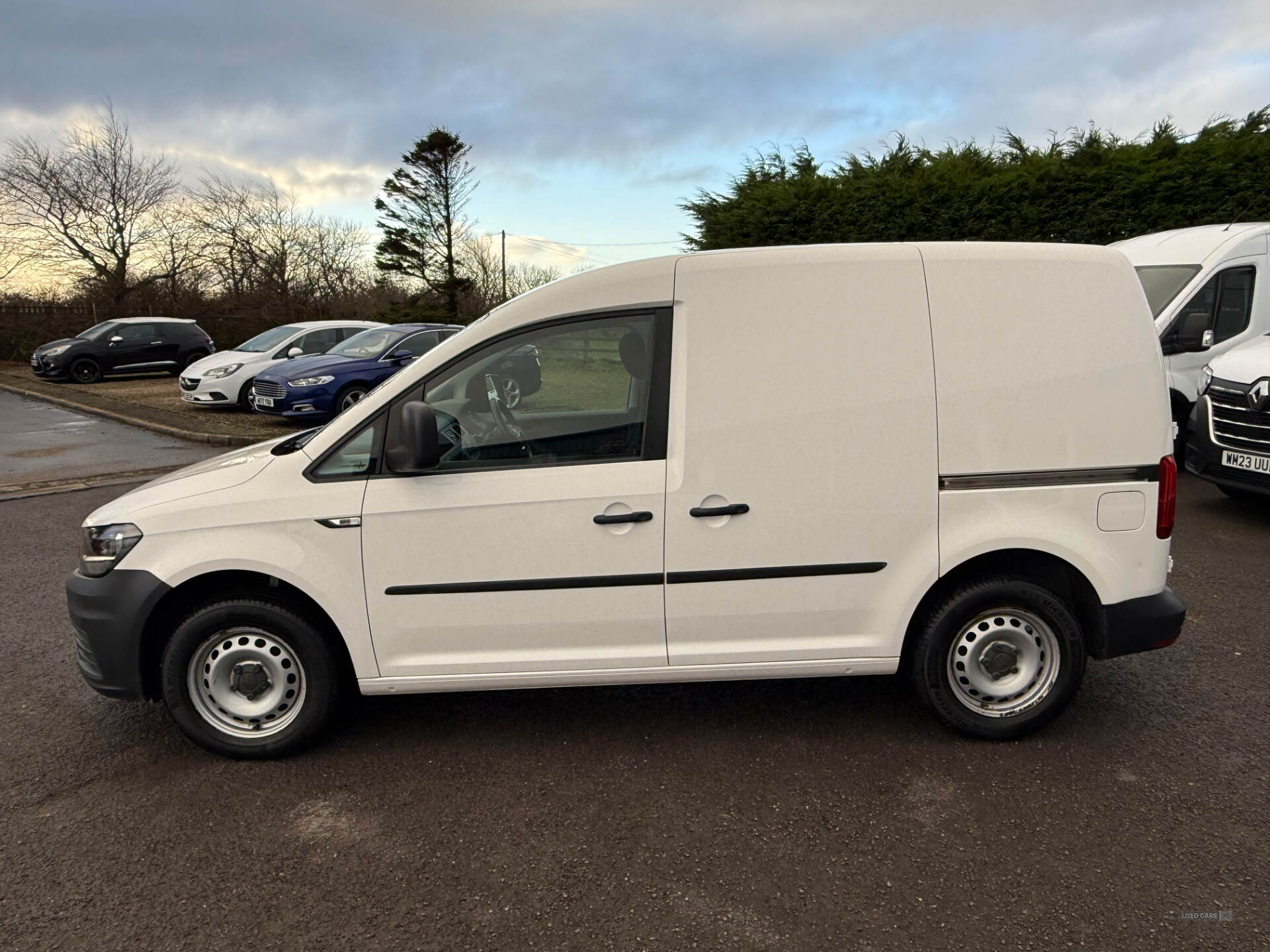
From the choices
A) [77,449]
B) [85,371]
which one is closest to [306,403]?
[77,449]

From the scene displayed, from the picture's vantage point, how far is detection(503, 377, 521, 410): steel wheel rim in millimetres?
3570

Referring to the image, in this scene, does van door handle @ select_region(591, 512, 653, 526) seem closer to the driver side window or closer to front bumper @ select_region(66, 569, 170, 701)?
the driver side window

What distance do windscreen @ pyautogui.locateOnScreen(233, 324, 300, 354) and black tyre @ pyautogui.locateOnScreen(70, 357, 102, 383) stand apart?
723 cm

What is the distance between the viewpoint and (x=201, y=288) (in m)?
35.5

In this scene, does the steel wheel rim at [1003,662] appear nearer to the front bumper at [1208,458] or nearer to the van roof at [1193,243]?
the front bumper at [1208,458]

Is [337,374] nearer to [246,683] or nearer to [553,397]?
[246,683]

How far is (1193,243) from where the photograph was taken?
9.40 meters

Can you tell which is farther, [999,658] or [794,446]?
[999,658]

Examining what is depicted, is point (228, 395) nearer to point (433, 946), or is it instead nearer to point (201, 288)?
point (433, 946)

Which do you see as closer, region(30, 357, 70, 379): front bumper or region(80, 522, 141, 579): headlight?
region(80, 522, 141, 579): headlight

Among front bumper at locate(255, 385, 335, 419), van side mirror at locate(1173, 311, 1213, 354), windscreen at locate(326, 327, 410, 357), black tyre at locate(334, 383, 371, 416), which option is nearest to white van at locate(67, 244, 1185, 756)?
van side mirror at locate(1173, 311, 1213, 354)

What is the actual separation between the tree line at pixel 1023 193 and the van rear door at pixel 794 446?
28.6 ft

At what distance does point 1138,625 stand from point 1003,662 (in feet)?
1.79

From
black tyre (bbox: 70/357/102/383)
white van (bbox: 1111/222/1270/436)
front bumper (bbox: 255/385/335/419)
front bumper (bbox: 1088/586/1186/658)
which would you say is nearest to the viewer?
front bumper (bbox: 1088/586/1186/658)
